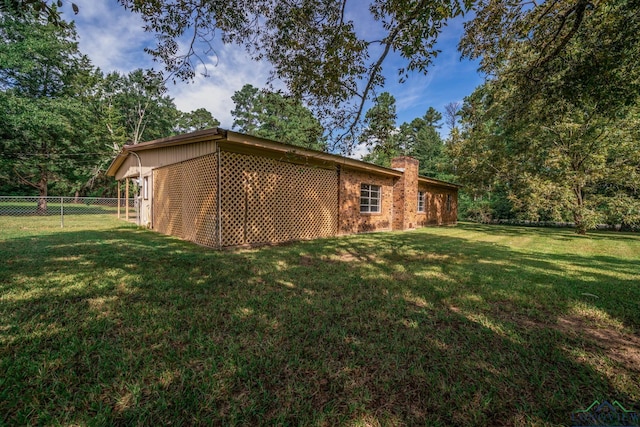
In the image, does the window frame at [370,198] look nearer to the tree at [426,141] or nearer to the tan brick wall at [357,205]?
the tan brick wall at [357,205]

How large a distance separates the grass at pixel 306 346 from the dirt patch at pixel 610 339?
0.7 inches

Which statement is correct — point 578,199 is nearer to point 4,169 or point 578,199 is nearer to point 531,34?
point 531,34

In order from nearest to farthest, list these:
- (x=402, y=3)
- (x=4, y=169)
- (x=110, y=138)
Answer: (x=402, y=3), (x=4, y=169), (x=110, y=138)

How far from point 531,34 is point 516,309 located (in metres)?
4.84

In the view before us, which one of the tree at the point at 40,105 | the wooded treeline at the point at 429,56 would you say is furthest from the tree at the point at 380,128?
the tree at the point at 40,105

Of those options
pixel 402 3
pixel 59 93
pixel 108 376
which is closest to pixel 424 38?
pixel 402 3

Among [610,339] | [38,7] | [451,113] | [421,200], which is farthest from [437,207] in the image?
[451,113]

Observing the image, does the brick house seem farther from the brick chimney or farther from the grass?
the grass

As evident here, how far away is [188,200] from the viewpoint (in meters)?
8.07

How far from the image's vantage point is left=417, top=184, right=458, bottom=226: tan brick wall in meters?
16.1

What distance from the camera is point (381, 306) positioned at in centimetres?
324

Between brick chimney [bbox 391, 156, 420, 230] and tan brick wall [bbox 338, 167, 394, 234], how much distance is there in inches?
17.8

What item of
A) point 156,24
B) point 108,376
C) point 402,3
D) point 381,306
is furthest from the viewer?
point 156,24

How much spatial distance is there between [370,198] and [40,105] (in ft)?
67.6
